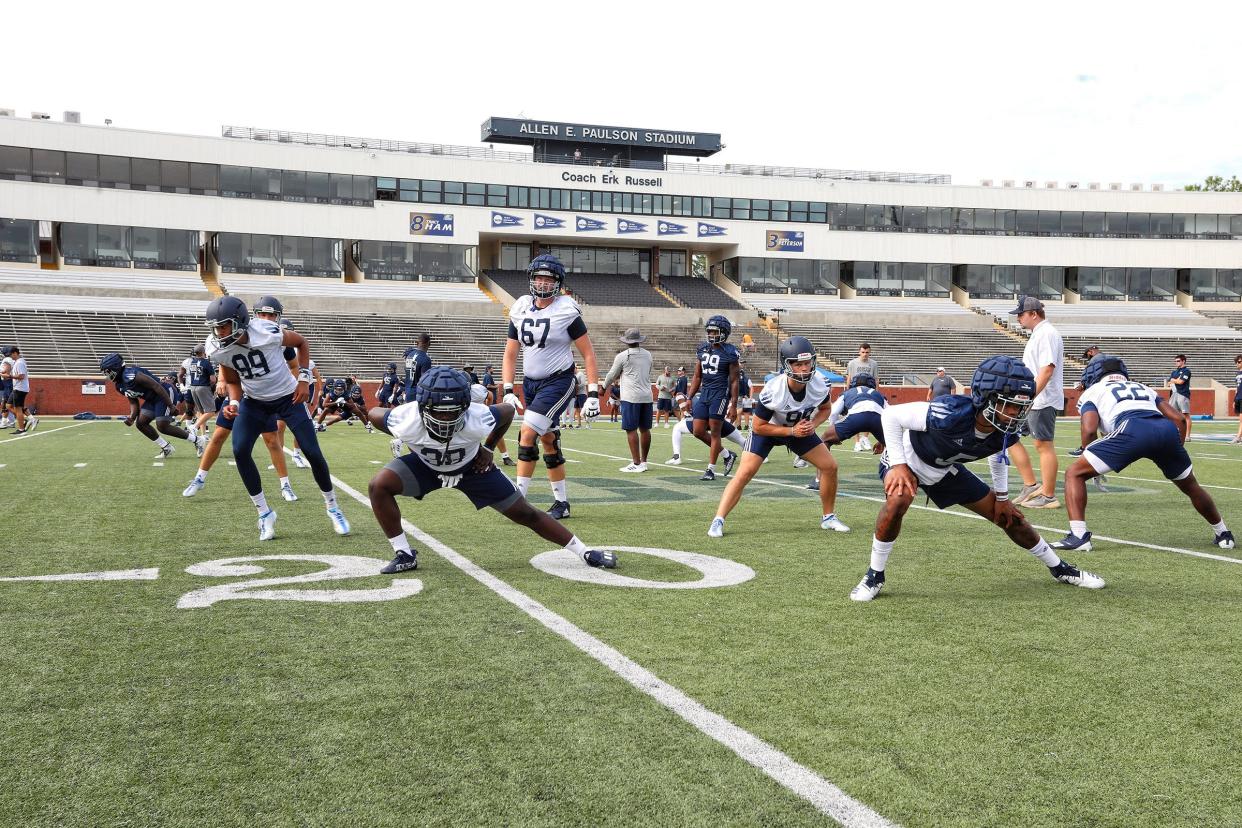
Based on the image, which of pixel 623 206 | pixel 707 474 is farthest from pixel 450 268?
pixel 707 474

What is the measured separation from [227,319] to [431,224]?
45592 millimetres

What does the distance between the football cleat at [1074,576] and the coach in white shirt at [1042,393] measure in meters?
3.33

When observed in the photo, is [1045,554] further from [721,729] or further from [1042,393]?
[1042,393]

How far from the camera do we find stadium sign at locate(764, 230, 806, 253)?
56.1 meters

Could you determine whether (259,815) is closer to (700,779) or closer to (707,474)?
(700,779)

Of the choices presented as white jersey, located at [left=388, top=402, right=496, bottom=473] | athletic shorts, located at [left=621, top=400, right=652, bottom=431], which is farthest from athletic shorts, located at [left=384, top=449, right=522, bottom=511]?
athletic shorts, located at [left=621, top=400, right=652, bottom=431]

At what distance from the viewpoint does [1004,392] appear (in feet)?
16.0

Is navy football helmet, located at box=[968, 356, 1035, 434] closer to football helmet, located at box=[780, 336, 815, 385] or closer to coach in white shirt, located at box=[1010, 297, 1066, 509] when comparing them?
football helmet, located at box=[780, 336, 815, 385]

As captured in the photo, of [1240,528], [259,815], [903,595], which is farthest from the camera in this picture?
[1240,528]

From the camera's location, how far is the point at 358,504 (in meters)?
9.39

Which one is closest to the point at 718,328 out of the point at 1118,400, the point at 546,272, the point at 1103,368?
the point at 546,272

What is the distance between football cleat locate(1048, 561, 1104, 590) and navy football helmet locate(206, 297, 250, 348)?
5812mm

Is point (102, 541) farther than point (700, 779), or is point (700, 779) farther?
point (102, 541)

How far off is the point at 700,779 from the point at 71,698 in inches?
93.1
